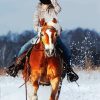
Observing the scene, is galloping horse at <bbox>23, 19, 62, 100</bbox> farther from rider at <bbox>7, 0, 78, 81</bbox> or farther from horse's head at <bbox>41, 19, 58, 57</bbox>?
rider at <bbox>7, 0, 78, 81</bbox>

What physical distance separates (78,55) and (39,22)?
15.7 metres

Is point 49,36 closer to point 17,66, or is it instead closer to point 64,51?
point 64,51

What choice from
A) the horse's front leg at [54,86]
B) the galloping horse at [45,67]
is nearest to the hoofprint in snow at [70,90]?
the galloping horse at [45,67]

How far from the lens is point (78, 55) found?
29609mm

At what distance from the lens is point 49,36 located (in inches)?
516

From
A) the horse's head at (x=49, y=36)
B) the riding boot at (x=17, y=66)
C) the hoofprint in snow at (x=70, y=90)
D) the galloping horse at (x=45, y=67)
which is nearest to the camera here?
the horse's head at (x=49, y=36)

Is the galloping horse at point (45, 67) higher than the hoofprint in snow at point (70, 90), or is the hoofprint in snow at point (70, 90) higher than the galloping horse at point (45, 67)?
the galloping horse at point (45, 67)

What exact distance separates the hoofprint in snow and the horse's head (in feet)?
11.7

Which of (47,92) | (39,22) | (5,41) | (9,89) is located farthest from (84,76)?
(5,41)

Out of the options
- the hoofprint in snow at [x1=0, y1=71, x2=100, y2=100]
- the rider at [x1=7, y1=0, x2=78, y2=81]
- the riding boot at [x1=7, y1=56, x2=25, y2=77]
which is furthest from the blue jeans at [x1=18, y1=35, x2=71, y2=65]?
the hoofprint in snow at [x1=0, y1=71, x2=100, y2=100]

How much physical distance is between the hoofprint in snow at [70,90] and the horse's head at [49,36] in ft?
11.7

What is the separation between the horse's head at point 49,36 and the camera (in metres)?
13.0

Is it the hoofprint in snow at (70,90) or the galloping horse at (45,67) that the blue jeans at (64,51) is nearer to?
the galloping horse at (45,67)

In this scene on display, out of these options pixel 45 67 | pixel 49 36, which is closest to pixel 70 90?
pixel 45 67
